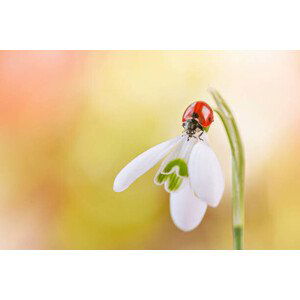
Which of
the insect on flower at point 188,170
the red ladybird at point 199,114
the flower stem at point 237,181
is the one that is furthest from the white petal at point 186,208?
the red ladybird at point 199,114

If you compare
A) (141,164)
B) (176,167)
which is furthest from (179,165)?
(141,164)

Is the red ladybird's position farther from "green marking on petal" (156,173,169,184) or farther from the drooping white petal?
"green marking on petal" (156,173,169,184)

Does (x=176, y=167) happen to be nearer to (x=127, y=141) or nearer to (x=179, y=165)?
(x=179, y=165)

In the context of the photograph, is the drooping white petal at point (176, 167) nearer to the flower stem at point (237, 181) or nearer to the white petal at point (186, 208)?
the white petal at point (186, 208)
